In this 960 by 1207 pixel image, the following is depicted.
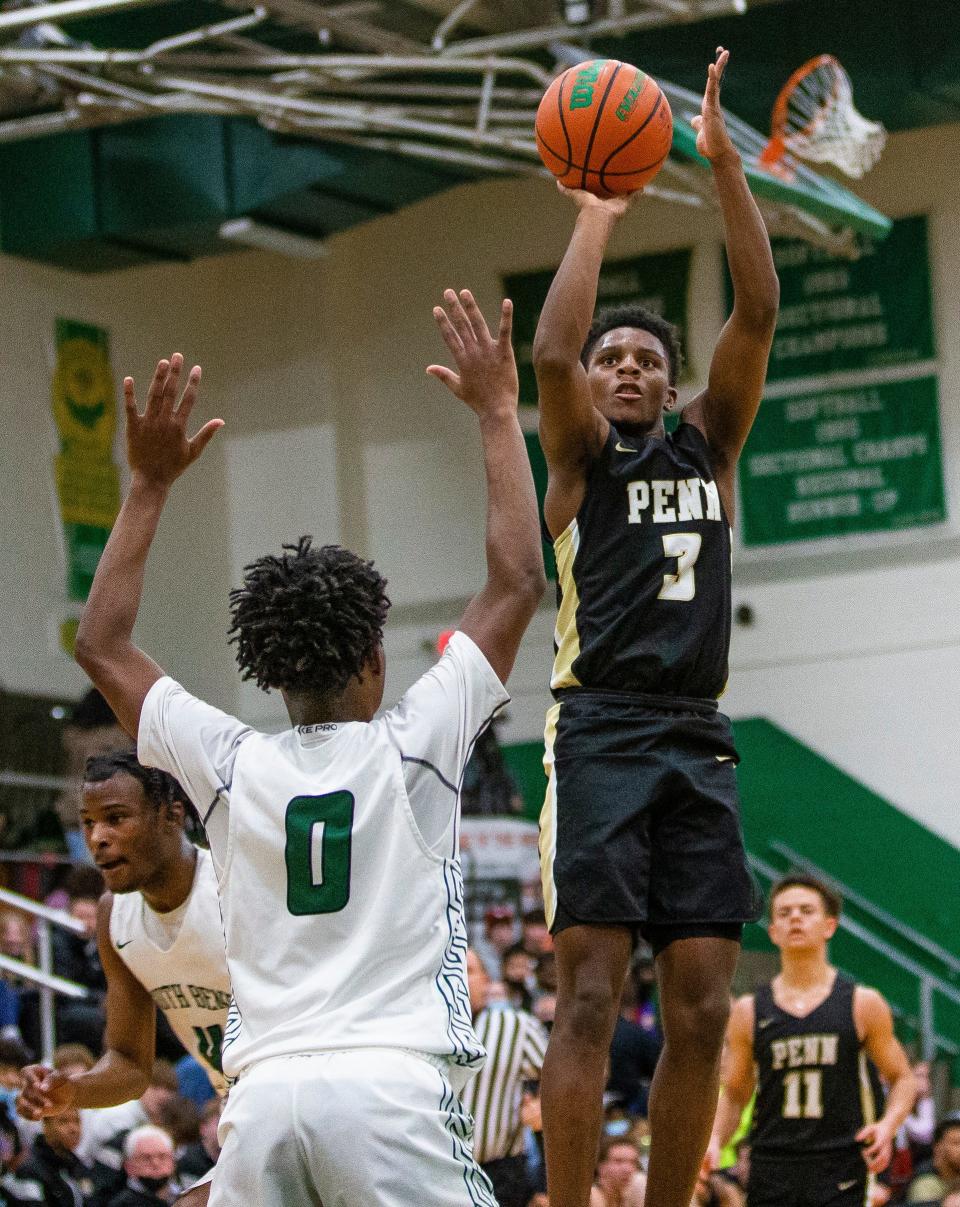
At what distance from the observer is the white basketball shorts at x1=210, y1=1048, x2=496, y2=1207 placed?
3787 mm

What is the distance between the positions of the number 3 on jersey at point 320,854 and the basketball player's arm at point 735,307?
1.80m

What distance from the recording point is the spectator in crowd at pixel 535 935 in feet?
46.6

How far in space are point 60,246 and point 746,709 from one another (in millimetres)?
8195

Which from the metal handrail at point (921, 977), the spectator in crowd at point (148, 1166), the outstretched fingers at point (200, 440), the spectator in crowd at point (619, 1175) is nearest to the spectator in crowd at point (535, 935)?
the metal handrail at point (921, 977)

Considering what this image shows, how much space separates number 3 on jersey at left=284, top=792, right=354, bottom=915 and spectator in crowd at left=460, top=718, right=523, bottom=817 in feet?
46.5

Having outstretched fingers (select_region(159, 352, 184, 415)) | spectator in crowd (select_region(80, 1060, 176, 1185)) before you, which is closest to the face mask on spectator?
spectator in crowd (select_region(80, 1060, 176, 1185))

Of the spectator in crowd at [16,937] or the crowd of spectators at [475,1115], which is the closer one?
the crowd of spectators at [475,1115]

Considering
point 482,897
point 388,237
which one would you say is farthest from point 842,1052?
point 388,237

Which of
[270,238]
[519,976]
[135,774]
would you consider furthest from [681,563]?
[270,238]

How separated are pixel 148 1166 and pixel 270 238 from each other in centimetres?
1195

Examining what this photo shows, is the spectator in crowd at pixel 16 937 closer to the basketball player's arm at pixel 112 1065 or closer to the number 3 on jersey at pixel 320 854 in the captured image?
the basketball player's arm at pixel 112 1065

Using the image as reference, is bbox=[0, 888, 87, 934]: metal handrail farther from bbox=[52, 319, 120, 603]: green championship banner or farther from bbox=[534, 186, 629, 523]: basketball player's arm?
bbox=[534, 186, 629, 523]: basketball player's arm

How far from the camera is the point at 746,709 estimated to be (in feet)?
65.9

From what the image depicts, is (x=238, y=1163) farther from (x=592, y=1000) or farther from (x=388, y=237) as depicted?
(x=388, y=237)
